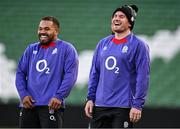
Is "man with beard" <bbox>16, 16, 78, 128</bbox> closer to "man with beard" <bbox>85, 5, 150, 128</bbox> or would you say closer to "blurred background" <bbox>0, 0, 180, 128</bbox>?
"man with beard" <bbox>85, 5, 150, 128</bbox>

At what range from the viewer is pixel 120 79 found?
18.3 ft

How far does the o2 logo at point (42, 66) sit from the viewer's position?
609 centimetres

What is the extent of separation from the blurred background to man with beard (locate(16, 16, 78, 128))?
4.27 m

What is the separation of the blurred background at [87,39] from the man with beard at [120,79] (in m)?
4.67

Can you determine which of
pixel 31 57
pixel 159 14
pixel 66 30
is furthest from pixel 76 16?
pixel 31 57

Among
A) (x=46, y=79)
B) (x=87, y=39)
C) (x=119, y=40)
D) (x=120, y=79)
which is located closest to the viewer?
(x=120, y=79)

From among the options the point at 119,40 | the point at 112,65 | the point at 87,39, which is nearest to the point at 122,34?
the point at 119,40

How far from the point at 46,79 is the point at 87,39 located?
15.5 feet

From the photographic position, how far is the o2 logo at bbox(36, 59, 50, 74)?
20.0ft

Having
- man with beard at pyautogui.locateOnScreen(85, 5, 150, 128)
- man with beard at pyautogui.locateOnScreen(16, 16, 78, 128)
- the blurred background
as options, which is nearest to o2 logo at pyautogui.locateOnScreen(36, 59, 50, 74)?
man with beard at pyautogui.locateOnScreen(16, 16, 78, 128)

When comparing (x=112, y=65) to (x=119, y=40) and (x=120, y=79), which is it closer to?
(x=120, y=79)

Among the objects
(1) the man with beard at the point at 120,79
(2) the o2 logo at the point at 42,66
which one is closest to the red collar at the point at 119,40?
(1) the man with beard at the point at 120,79

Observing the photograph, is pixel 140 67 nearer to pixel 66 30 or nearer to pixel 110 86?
pixel 110 86

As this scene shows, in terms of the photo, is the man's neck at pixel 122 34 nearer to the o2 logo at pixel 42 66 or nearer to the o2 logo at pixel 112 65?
the o2 logo at pixel 112 65
